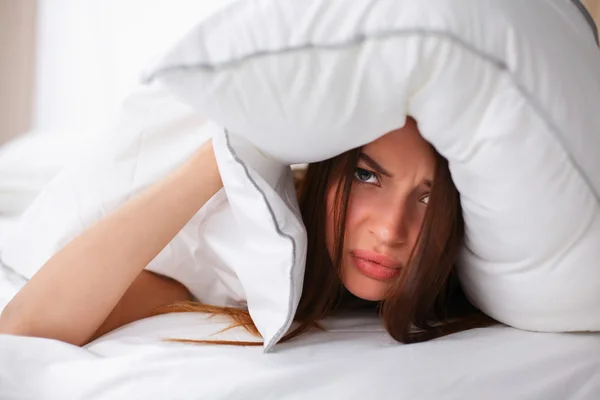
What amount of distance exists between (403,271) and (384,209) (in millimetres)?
83

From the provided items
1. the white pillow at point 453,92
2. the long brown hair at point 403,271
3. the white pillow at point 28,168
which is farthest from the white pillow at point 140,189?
the white pillow at point 28,168

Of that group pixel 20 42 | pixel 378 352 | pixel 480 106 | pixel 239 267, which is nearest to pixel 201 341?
pixel 239 267

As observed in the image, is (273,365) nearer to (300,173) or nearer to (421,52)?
(421,52)

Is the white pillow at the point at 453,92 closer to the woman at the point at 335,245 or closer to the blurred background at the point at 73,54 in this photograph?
the woman at the point at 335,245

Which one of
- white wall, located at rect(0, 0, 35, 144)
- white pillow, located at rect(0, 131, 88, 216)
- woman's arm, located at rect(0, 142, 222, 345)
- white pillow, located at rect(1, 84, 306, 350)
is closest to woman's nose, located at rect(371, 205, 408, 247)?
white pillow, located at rect(1, 84, 306, 350)

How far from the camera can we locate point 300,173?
1102 millimetres

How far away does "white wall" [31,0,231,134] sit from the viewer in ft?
6.08

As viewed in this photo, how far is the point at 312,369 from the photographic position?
0.61 meters

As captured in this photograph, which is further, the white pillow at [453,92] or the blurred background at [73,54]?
the blurred background at [73,54]

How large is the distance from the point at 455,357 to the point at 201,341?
29cm

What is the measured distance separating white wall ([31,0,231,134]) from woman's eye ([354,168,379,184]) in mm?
1219

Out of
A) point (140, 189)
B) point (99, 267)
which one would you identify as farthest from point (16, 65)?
point (99, 267)

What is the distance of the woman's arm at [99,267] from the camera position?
0.74 metres

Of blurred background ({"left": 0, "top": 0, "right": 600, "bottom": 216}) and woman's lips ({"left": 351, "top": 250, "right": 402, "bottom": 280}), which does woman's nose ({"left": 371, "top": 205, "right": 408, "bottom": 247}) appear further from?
blurred background ({"left": 0, "top": 0, "right": 600, "bottom": 216})
